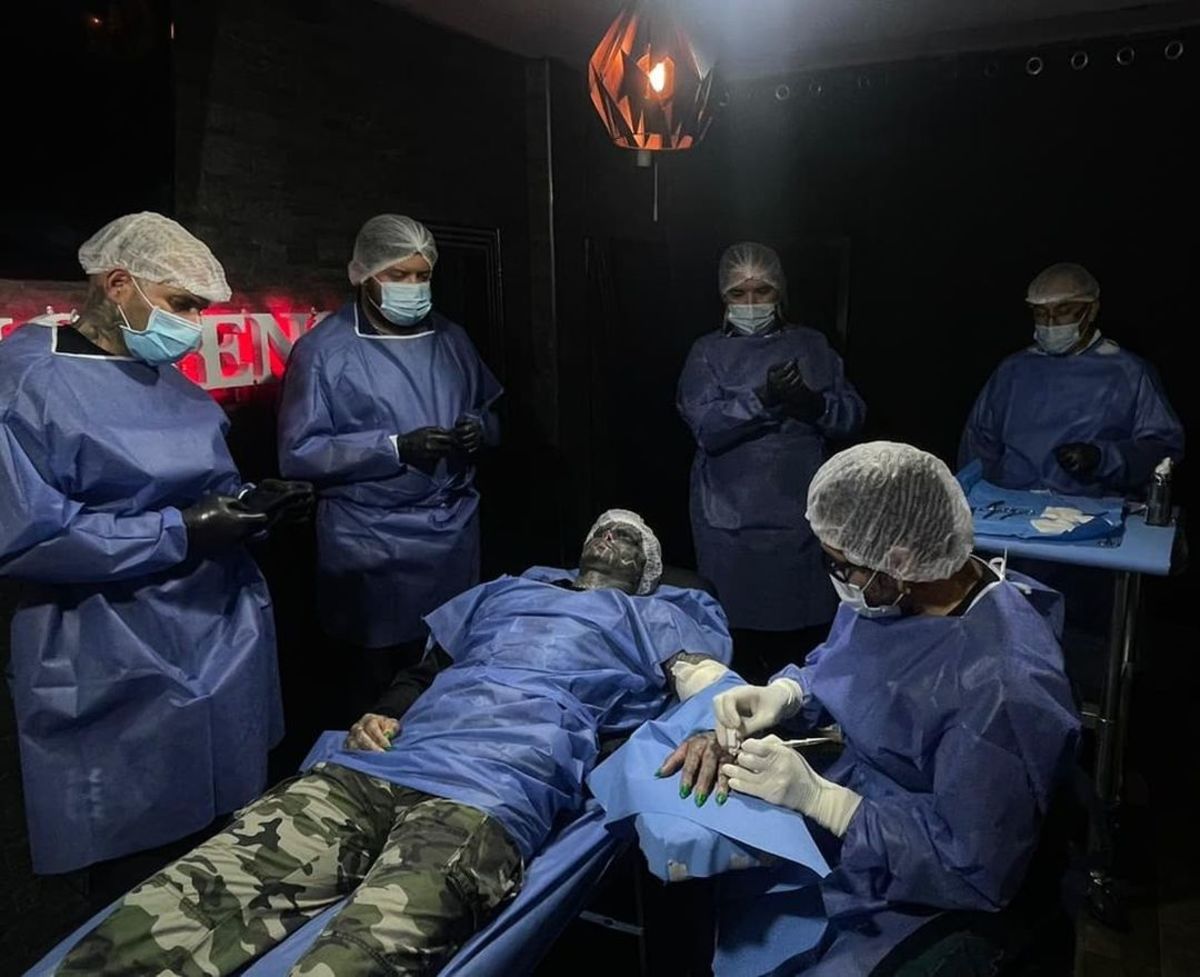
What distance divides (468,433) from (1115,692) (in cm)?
197

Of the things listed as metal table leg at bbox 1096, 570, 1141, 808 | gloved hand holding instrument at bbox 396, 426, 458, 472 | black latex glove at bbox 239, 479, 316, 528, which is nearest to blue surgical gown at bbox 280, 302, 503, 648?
gloved hand holding instrument at bbox 396, 426, 458, 472

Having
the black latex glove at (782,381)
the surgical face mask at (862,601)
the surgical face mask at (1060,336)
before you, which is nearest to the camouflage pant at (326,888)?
the surgical face mask at (862,601)

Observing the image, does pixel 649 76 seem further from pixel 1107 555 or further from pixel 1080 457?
pixel 1080 457

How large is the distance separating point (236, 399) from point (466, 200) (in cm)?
134

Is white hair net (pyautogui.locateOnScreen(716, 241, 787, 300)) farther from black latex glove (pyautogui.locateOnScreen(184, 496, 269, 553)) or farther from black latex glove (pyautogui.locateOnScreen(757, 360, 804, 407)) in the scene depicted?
black latex glove (pyautogui.locateOnScreen(184, 496, 269, 553))

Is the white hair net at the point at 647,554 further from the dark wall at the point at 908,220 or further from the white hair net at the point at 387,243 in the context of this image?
the dark wall at the point at 908,220

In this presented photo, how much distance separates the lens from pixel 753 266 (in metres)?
3.27

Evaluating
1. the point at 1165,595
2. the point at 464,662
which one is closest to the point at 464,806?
the point at 464,662

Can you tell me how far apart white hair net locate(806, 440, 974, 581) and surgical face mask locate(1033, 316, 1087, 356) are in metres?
1.88

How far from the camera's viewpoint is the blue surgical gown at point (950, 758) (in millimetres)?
1396

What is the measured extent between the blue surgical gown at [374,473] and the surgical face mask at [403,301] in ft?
0.25

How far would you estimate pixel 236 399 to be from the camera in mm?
2713

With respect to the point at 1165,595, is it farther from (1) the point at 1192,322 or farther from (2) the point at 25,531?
(2) the point at 25,531

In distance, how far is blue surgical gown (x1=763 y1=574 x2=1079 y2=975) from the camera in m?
1.40
